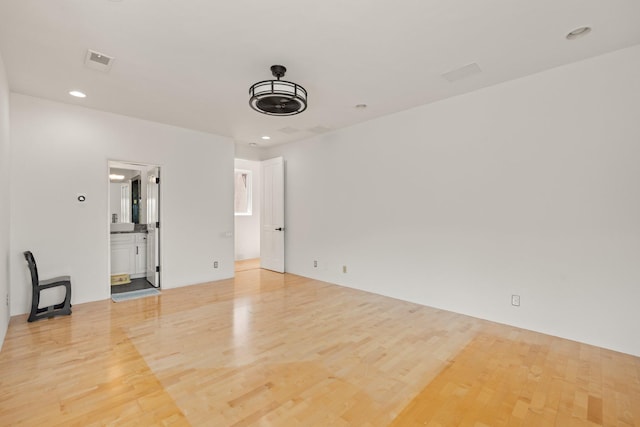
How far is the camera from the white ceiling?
224cm

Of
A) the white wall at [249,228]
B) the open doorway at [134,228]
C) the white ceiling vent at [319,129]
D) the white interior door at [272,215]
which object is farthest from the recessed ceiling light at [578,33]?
the white wall at [249,228]

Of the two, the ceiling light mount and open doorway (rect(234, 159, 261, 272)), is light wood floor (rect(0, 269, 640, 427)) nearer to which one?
the ceiling light mount

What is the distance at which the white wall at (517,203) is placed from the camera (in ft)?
9.36

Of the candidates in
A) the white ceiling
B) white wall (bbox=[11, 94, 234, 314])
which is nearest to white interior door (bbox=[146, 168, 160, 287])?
white wall (bbox=[11, 94, 234, 314])

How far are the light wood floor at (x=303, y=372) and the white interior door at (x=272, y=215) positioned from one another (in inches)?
106

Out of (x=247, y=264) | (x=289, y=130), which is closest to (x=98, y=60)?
(x=289, y=130)

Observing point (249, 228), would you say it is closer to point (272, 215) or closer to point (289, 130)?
point (272, 215)

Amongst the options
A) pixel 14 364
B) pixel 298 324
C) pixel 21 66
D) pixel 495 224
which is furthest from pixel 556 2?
pixel 14 364

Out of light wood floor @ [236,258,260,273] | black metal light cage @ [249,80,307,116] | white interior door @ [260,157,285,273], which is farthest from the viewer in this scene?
light wood floor @ [236,258,260,273]

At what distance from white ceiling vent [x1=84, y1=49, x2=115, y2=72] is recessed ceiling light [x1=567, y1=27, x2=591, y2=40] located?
4304mm

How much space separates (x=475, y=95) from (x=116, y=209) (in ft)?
24.2

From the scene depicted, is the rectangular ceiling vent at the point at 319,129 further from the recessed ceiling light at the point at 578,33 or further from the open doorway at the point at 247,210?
the recessed ceiling light at the point at 578,33

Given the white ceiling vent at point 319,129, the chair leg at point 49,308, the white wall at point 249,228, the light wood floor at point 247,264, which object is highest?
the white ceiling vent at point 319,129

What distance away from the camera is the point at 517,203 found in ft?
11.2
